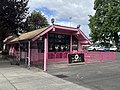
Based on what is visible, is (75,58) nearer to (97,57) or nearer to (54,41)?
(97,57)

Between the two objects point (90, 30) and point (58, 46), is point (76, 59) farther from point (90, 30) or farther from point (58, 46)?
point (90, 30)

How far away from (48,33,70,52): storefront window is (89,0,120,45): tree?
29.1m

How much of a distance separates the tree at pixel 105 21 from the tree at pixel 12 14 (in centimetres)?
3227

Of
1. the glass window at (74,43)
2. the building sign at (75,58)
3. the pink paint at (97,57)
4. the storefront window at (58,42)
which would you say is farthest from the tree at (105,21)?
the building sign at (75,58)

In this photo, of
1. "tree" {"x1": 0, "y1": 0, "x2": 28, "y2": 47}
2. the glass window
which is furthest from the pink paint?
"tree" {"x1": 0, "y1": 0, "x2": 28, "y2": 47}

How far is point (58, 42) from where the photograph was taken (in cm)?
2917

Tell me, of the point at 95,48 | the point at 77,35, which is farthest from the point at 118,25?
the point at 77,35

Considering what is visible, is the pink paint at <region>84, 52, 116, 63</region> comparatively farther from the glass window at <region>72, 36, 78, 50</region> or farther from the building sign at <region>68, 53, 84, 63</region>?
the glass window at <region>72, 36, 78, 50</region>

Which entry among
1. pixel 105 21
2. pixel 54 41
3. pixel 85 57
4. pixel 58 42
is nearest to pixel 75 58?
pixel 85 57

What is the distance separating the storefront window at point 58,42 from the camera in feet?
93.7

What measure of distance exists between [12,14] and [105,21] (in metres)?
36.1

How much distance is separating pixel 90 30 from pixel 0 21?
1538 inches

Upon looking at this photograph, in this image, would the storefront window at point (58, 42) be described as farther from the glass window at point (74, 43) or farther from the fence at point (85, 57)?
the fence at point (85, 57)

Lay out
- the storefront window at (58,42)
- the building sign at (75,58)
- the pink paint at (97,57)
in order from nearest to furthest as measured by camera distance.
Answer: the building sign at (75,58) → the pink paint at (97,57) → the storefront window at (58,42)
